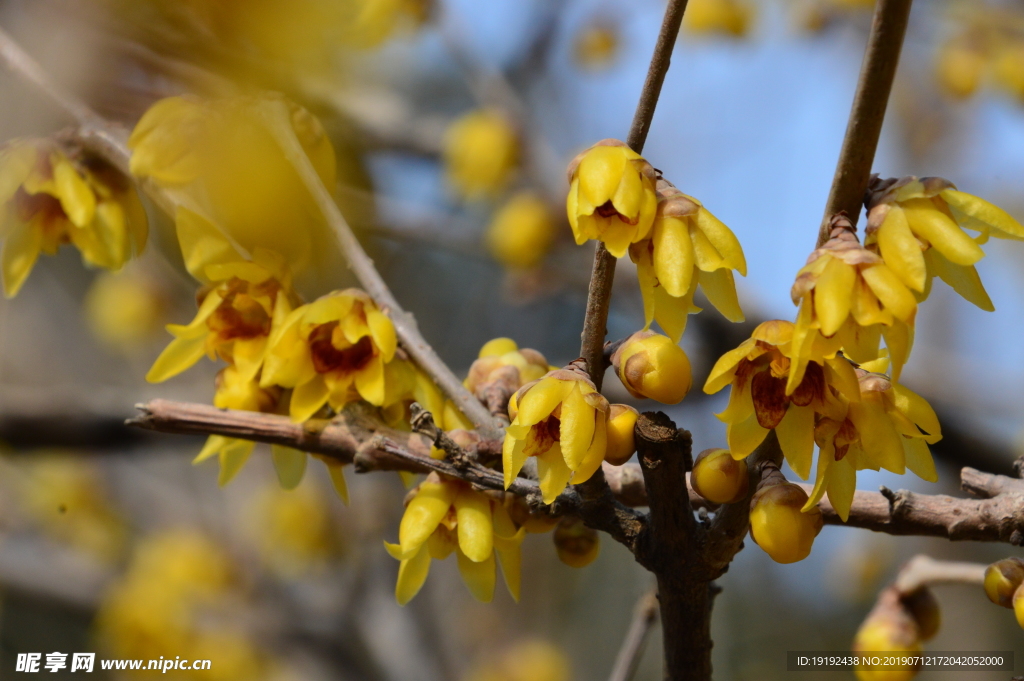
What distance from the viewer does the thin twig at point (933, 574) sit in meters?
1.17

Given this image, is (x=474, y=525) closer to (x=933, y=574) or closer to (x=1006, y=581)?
(x=1006, y=581)

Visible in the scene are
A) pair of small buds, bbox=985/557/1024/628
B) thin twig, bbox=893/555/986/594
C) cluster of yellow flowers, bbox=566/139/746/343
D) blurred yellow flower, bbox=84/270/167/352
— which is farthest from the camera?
Result: blurred yellow flower, bbox=84/270/167/352

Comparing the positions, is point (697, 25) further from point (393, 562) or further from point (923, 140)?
point (393, 562)

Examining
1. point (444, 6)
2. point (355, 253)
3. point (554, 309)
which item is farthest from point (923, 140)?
point (355, 253)

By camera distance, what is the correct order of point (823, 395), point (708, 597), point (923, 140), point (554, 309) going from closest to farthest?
point (823, 395) → point (708, 597) → point (923, 140) → point (554, 309)

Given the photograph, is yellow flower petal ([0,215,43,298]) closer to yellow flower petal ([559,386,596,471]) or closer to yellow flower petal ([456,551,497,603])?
yellow flower petal ([456,551,497,603])

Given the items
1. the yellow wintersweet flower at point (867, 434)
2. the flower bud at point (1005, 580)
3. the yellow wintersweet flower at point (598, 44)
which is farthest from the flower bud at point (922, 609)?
the yellow wintersweet flower at point (598, 44)

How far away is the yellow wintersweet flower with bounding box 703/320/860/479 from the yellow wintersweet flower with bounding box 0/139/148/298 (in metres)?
1.01

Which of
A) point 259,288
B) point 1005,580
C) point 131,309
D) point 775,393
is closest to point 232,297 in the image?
point 259,288

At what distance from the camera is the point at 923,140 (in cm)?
468

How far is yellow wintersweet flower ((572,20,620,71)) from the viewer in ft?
A: 13.5

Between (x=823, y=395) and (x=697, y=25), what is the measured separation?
3.12m

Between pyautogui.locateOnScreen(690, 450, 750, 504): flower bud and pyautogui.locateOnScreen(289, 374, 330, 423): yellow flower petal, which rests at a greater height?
pyautogui.locateOnScreen(289, 374, 330, 423): yellow flower petal

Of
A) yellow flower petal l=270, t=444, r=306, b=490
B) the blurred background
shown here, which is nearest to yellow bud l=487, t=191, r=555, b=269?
the blurred background
